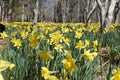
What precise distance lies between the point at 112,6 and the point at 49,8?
51.4 metres

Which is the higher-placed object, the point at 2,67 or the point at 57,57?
the point at 2,67

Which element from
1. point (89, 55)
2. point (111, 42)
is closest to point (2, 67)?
point (89, 55)

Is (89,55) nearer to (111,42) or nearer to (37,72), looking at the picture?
(37,72)

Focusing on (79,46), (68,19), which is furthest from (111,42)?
(68,19)

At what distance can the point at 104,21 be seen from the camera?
9125 millimetres

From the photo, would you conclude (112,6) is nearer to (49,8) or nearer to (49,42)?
(49,42)

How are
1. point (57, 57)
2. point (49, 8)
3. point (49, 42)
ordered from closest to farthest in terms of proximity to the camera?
point (57, 57)
point (49, 42)
point (49, 8)

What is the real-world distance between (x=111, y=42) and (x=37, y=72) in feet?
10.5

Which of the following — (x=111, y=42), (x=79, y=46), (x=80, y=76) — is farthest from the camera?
(x=111, y=42)

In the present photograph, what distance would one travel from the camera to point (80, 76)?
2.53 metres

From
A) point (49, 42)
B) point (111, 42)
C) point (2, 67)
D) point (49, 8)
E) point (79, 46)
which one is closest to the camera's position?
point (2, 67)

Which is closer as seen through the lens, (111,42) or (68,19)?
(111,42)

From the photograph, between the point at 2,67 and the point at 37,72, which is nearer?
the point at 2,67

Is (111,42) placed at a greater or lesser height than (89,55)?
lesser
